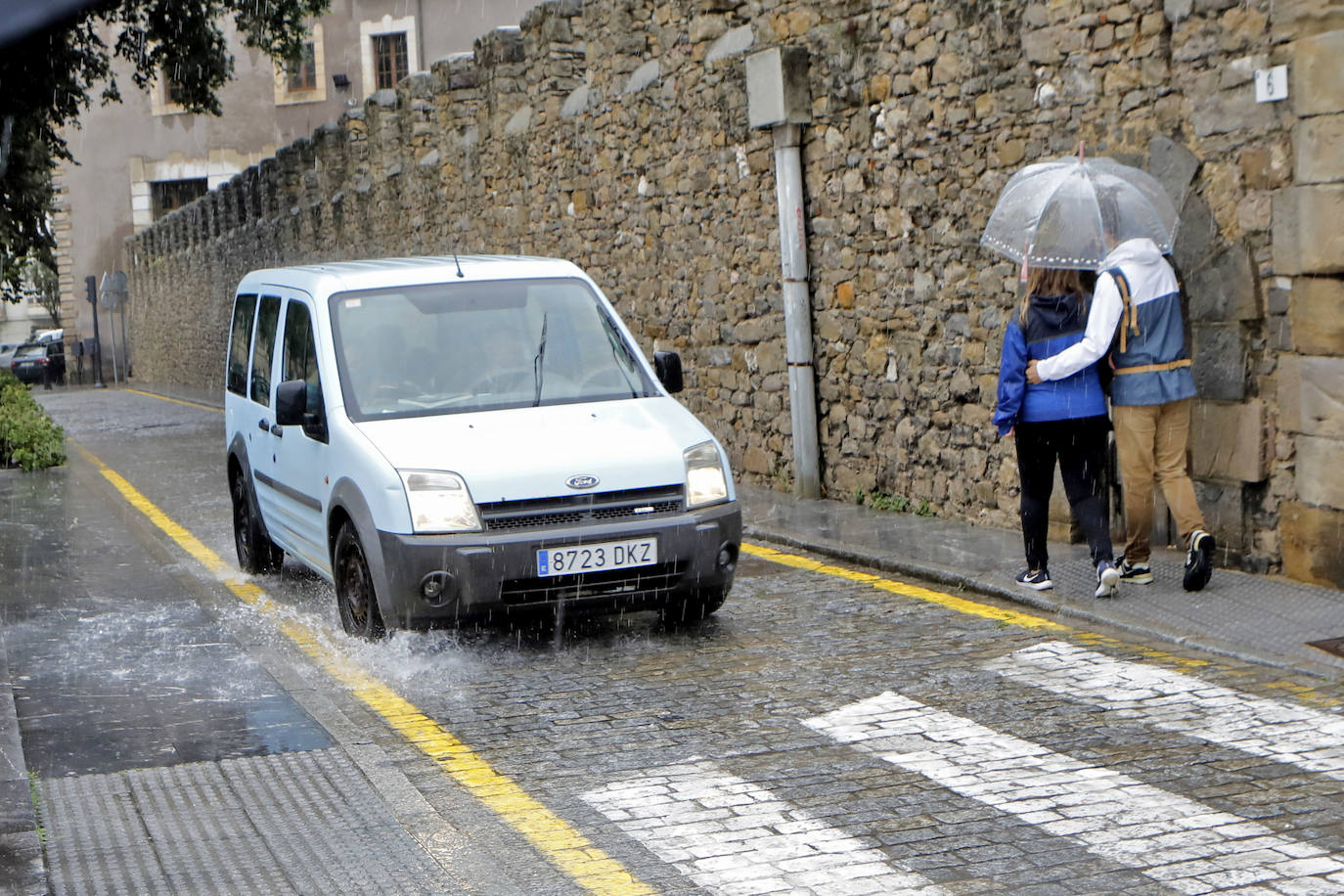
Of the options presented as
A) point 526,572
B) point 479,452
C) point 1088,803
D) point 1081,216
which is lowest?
point 1088,803

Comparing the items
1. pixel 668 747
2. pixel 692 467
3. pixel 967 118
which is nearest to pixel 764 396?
pixel 967 118

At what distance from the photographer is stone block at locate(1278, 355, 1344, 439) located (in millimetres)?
7711

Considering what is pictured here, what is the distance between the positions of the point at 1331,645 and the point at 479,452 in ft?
11.6

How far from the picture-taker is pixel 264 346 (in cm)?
925

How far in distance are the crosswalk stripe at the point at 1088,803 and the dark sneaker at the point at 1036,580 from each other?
84.9 inches

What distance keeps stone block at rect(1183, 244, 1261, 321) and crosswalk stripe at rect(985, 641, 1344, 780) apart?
2.24 m

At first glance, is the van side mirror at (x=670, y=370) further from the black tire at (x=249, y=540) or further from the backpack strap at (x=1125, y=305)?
the black tire at (x=249, y=540)

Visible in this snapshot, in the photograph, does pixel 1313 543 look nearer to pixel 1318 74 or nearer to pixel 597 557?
pixel 1318 74

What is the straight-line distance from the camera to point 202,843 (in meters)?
4.82

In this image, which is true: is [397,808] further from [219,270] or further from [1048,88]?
[219,270]

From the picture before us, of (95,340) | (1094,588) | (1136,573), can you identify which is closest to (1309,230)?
(1136,573)

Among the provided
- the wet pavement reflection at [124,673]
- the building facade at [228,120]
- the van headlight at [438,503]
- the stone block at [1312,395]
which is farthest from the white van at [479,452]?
the building facade at [228,120]

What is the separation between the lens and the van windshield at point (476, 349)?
780cm

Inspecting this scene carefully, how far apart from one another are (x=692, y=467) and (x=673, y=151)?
7349 mm
